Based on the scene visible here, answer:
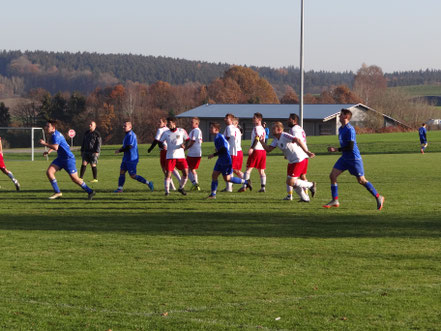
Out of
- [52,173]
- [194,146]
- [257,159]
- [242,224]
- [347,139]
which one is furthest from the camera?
[257,159]

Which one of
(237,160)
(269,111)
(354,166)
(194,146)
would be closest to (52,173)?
(194,146)

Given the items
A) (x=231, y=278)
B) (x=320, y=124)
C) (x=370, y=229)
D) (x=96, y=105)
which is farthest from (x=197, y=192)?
(x=96, y=105)

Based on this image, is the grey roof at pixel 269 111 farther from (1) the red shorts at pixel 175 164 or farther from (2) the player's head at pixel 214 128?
(2) the player's head at pixel 214 128

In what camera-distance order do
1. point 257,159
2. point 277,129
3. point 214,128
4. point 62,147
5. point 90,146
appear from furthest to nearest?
point 90,146 < point 257,159 < point 62,147 < point 214,128 < point 277,129

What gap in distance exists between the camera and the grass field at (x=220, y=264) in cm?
663

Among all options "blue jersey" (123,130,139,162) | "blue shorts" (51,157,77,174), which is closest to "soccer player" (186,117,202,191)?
"blue jersey" (123,130,139,162)

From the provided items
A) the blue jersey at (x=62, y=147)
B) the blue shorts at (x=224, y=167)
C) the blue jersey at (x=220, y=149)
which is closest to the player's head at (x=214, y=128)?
the blue jersey at (x=220, y=149)

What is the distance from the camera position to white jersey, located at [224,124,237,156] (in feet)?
58.1

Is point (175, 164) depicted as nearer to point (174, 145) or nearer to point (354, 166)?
point (174, 145)

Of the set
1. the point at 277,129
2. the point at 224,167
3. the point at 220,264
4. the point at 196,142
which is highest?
the point at 277,129

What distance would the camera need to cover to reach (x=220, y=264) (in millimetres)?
9047

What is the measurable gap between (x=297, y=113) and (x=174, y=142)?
7997 centimetres

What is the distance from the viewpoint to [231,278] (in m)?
8.20

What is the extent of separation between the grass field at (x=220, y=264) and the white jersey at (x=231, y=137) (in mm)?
1792
